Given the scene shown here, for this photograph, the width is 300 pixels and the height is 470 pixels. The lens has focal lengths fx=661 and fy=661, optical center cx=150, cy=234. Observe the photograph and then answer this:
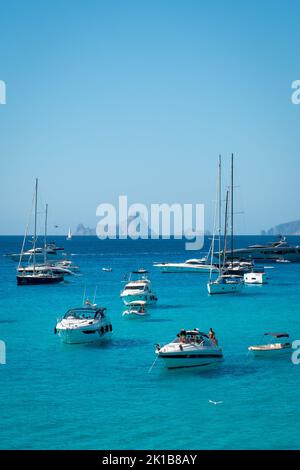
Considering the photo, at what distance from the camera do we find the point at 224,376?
40812 millimetres

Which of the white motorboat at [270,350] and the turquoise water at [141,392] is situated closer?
the turquoise water at [141,392]

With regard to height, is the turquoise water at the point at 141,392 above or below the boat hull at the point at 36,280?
below

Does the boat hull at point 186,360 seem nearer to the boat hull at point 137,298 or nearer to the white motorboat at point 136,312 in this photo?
the white motorboat at point 136,312

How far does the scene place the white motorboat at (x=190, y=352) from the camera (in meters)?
42.5

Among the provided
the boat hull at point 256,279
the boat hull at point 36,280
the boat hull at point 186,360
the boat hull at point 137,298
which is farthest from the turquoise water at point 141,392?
the boat hull at point 256,279

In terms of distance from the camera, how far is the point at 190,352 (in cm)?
4278

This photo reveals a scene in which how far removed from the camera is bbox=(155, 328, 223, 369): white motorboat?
4253cm

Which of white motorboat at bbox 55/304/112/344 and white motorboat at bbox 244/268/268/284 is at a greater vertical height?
white motorboat at bbox 244/268/268/284

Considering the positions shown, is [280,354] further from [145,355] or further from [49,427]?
[49,427]

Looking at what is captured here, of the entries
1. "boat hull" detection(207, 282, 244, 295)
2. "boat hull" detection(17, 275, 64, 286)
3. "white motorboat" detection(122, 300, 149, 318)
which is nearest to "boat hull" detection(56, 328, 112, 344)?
"white motorboat" detection(122, 300, 149, 318)

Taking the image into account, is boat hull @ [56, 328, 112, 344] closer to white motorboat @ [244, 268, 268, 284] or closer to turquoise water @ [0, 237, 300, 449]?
turquoise water @ [0, 237, 300, 449]

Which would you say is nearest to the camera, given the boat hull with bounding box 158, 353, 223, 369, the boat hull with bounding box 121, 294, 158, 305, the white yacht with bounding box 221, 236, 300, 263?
the boat hull with bounding box 158, 353, 223, 369

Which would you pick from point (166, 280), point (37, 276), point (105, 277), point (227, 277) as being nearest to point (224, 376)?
point (227, 277)
